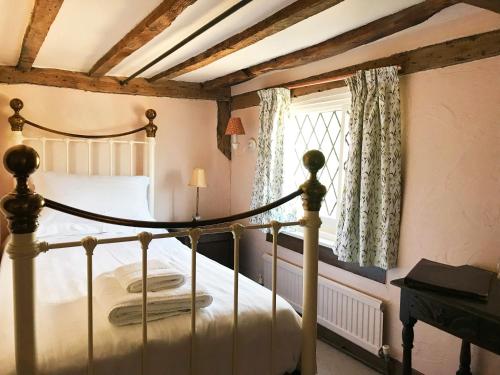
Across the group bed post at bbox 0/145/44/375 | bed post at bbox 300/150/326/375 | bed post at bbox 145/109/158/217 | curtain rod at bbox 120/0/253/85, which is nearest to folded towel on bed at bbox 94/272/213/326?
bed post at bbox 0/145/44/375

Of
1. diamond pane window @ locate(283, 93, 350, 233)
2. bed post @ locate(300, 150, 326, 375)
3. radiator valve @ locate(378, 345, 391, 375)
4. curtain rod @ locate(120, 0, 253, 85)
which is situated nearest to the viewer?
bed post @ locate(300, 150, 326, 375)

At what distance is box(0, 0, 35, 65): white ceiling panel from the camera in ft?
6.24

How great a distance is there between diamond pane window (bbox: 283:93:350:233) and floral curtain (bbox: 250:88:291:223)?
7cm

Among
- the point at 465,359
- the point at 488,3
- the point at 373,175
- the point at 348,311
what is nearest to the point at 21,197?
the point at 488,3

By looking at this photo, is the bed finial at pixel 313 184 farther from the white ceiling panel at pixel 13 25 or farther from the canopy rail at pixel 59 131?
the canopy rail at pixel 59 131

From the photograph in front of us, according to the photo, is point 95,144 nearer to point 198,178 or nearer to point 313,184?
point 198,178

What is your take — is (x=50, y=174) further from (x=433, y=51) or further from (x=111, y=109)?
(x=433, y=51)

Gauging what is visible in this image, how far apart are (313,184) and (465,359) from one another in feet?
3.91

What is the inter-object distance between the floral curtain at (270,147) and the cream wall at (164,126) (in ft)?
2.86

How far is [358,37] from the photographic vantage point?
2248mm

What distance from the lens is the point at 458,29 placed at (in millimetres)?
1985

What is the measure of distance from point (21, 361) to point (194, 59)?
2300mm

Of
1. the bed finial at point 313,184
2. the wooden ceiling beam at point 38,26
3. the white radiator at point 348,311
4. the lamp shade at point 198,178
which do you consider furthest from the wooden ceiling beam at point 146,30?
the white radiator at point 348,311

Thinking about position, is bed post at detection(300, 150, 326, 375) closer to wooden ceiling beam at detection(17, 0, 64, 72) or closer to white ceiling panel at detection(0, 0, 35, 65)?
wooden ceiling beam at detection(17, 0, 64, 72)
